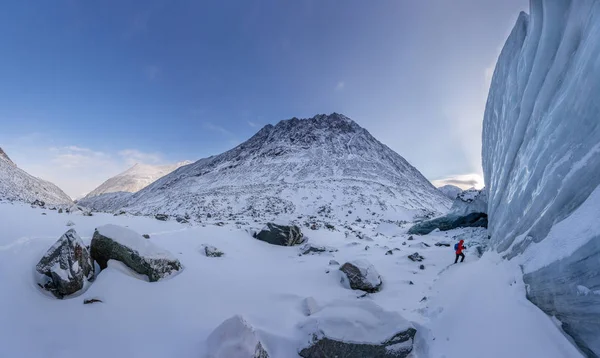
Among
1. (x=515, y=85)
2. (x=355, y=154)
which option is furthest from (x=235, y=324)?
(x=355, y=154)

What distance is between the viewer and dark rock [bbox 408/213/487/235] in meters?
16.8

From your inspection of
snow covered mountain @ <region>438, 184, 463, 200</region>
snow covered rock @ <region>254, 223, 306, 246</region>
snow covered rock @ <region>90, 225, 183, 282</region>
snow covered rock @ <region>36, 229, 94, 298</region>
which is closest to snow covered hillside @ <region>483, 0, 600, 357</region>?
snow covered rock @ <region>90, 225, 183, 282</region>

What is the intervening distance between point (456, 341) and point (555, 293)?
72.3 inches

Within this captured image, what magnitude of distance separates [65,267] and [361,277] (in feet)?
23.5

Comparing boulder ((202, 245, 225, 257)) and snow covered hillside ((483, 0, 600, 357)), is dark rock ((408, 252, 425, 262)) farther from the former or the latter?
boulder ((202, 245, 225, 257))

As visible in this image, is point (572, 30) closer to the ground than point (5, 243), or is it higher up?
higher up

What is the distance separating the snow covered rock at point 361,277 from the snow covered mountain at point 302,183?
1540 cm

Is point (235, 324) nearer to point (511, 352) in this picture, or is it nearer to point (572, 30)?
point (511, 352)

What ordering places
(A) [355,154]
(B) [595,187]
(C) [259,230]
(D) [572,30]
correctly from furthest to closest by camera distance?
(A) [355,154]
(C) [259,230]
(D) [572,30]
(B) [595,187]

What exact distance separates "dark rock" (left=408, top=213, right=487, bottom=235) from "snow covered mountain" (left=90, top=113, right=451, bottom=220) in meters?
12.2

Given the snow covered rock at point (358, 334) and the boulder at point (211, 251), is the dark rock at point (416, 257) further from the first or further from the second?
the boulder at point (211, 251)

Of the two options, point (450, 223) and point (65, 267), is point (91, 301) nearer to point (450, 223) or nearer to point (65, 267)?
point (65, 267)

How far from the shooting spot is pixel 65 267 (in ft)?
16.5

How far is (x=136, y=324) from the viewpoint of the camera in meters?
4.77
